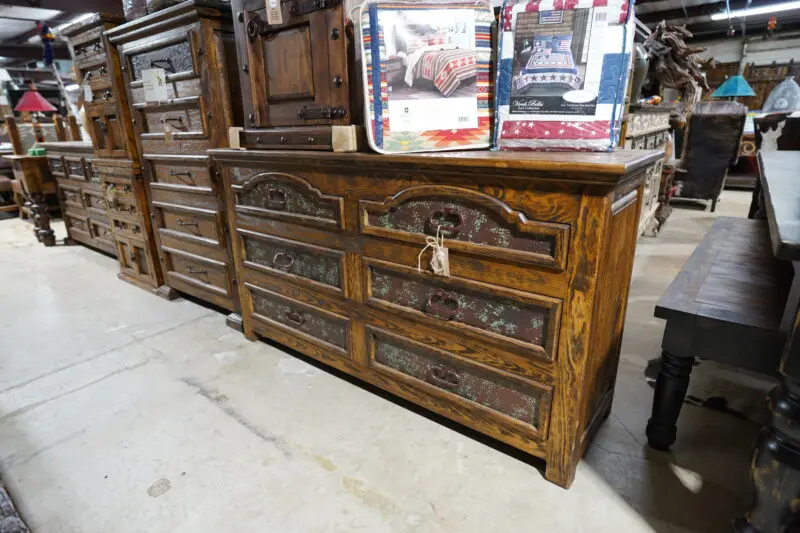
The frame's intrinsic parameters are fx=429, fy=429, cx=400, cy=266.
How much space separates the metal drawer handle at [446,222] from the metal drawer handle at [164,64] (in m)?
1.69

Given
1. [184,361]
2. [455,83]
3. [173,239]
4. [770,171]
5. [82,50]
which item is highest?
[82,50]

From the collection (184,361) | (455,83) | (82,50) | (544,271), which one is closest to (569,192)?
(544,271)

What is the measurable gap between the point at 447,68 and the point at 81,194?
352 cm

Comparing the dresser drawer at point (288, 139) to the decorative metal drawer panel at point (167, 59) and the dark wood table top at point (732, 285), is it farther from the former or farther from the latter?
the dark wood table top at point (732, 285)

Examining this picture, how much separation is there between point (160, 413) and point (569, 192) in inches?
63.4

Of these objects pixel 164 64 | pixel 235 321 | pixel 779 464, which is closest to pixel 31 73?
pixel 164 64

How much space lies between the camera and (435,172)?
1217 mm

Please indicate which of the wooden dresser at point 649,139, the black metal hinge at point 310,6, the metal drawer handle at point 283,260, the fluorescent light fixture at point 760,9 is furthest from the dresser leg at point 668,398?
the fluorescent light fixture at point 760,9

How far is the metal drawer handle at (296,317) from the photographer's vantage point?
1817mm

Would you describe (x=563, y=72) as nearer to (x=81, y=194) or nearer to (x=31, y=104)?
(x=81, y=194)

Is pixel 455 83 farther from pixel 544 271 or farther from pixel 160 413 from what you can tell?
pixel 160 413

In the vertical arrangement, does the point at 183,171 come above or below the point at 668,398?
above

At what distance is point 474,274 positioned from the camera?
4.03ft

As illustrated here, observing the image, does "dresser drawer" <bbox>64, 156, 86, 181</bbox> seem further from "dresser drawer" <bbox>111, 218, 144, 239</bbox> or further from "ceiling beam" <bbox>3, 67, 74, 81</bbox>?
"ceiling beam" <bbox>3, 67, 74, 81</bbox>
